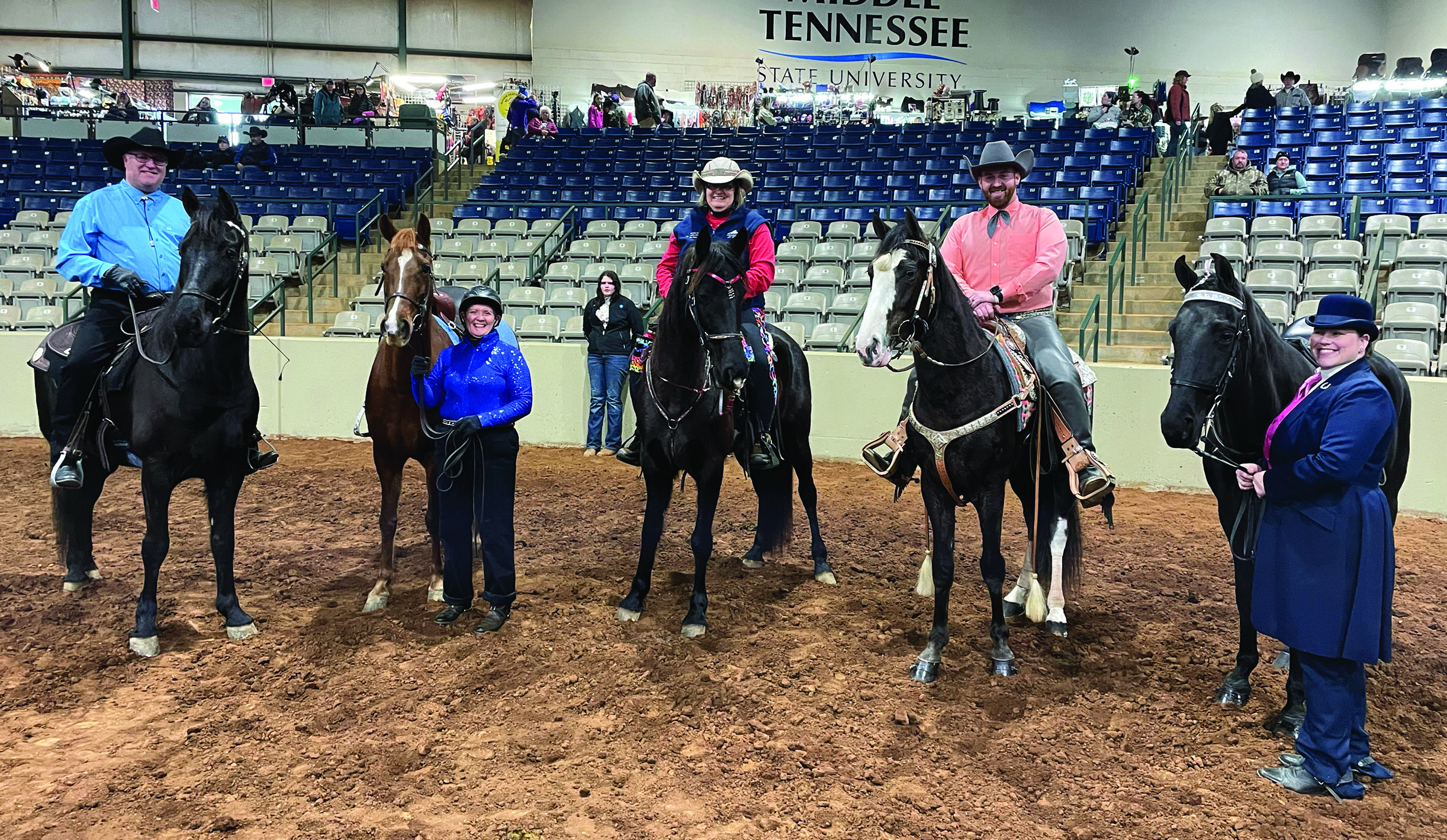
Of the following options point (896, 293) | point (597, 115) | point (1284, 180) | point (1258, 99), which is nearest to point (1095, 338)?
point (1284, 180)

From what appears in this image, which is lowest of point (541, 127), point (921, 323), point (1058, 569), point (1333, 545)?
point (1058, 569)

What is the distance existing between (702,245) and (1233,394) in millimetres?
2660

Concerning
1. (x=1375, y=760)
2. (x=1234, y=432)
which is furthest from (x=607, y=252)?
(x=1375, y=760)

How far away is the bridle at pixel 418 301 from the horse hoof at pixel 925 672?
325 cm

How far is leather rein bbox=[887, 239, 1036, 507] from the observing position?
4.41m

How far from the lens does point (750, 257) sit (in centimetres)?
571

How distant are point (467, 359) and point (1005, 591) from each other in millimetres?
3776

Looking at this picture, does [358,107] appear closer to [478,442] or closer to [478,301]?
[478,301]

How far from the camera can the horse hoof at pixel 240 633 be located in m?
5.14

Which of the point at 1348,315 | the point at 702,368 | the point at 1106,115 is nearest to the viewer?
the point at 1348,315

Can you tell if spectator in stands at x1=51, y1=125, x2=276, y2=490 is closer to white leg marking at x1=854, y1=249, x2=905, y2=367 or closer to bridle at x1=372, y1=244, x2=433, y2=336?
bridle at x1=372, y1=244, x2=433, y2=336

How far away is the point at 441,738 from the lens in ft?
13.3

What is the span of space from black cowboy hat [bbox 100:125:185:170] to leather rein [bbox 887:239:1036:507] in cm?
415

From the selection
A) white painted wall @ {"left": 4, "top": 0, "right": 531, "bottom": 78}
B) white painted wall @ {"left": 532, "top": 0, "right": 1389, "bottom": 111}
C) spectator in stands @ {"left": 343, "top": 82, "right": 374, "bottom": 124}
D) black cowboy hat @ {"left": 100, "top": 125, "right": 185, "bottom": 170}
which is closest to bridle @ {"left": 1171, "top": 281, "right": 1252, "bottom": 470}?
black cowboy hat @ {"left": 100, "top": 125, "right": 185, "bottom": 170}
